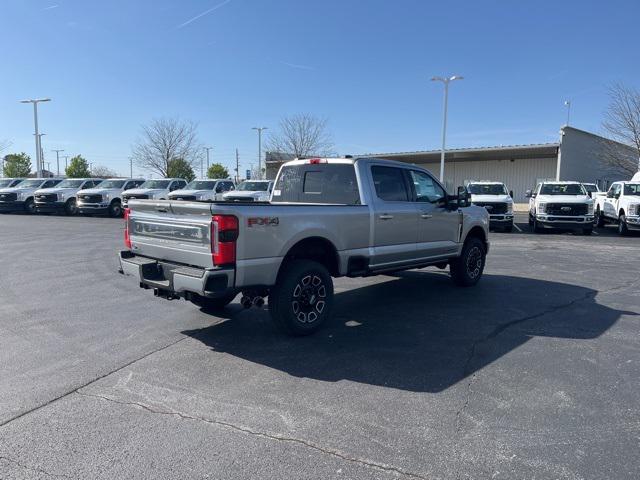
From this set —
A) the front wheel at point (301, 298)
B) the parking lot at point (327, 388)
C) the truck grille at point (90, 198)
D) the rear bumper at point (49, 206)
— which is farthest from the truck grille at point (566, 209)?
the rear bumper at point (49, 206)

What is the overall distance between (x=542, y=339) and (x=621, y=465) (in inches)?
99.5

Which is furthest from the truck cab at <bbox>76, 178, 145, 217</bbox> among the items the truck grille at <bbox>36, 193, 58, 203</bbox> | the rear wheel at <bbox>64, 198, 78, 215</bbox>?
the truck grille at <bbox>36, 193, 58, 203</bbox>

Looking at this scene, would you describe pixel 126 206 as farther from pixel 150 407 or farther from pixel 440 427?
pixel 440 427

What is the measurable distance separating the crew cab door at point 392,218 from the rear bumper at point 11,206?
26.5 m

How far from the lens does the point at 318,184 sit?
6.85 meters

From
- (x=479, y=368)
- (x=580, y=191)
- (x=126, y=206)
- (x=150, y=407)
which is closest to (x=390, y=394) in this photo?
(x=479, y=368)

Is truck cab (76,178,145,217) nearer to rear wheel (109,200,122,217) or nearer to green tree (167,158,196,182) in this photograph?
rear wheel (109,200,122,217)

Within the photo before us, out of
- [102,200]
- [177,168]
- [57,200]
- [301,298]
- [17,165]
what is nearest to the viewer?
[301,298]

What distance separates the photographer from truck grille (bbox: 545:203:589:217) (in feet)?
57.7

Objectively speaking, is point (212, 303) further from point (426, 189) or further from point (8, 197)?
point (8, 197)

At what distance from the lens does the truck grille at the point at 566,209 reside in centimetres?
1759

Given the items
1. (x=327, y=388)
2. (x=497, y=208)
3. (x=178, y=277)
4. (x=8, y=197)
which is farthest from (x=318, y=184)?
(x=8, y=197)

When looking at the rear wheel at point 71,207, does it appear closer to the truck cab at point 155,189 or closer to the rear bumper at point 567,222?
the truck cab at point 155,189

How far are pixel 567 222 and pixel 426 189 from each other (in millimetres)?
12537
